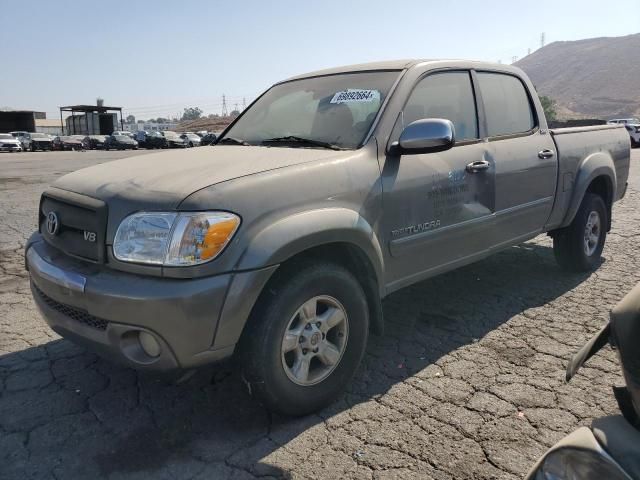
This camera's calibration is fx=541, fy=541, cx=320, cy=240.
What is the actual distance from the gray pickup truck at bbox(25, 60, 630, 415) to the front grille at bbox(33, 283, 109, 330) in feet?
0.04

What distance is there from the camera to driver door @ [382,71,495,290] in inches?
125

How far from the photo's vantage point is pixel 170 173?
9.09 feet

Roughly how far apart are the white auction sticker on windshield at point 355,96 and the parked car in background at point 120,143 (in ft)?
137

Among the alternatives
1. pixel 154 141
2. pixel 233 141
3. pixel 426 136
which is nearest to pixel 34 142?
pixel 154 141

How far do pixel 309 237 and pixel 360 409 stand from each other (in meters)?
1.00

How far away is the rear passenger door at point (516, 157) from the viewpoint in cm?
397

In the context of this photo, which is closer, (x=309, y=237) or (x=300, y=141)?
(x=309, y=237)

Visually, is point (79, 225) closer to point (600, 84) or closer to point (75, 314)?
point (75, 314)

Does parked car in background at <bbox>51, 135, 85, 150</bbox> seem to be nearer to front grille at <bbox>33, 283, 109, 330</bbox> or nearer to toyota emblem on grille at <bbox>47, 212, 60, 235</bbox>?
toyota emblem on grille at <bbox>47, 212, 60, 235</bbox>

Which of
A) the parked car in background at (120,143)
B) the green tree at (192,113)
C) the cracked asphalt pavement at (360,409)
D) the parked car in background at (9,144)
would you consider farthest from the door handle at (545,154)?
the green tree at (192,113)

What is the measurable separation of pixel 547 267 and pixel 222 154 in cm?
372

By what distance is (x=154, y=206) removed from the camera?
243 centimetres

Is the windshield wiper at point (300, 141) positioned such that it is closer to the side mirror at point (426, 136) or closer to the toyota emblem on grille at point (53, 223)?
the side mirror at point (426, 136)

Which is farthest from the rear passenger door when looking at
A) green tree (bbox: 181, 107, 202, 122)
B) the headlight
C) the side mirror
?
green tree (bbox: 181, 107, 202, 122)
